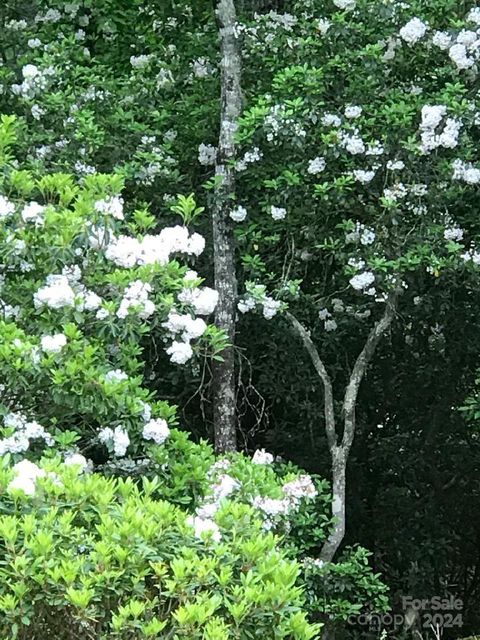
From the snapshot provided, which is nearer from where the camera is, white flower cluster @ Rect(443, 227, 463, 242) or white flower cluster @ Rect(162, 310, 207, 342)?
white flower cluster @ Rect(162, 310, 207, 342)

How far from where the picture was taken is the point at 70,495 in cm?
283

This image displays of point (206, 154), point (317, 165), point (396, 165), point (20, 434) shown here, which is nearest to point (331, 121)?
point (317, 165)

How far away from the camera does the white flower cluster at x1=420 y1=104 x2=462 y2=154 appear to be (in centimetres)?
474

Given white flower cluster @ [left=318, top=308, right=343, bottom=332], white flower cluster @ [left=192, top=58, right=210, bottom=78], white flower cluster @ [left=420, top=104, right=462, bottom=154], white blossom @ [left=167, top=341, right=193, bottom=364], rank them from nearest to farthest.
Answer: white blossom @ [left=167, top=341, right=193, bottom=364] → white flower cluster @ [left=420, top=104, right=462, bottom=154] → white flower cluster @ [left=192, top=58, right=210, bottom=78] → white flower cluster @ [left=318, top=308, right=343, bottom=332]

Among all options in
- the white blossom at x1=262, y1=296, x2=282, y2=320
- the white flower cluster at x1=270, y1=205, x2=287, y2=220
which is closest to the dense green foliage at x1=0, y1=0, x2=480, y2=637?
the white blossom at x1=262, y1=296, x2=282, y2=320

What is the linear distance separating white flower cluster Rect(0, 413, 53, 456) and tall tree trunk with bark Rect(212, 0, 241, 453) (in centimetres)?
184

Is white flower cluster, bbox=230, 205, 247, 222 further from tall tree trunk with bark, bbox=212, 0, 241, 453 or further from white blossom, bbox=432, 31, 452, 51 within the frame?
white blossom, bbox=432, 31, 452, 51

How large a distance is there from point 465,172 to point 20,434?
2.62m

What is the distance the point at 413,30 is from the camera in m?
4.94

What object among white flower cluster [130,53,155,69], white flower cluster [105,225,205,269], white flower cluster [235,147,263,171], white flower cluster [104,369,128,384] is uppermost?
white flower cluster [130,53,155,69]

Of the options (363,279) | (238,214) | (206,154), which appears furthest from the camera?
(206,154)

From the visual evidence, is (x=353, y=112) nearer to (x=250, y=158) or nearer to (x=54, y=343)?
(x=250, y=158)

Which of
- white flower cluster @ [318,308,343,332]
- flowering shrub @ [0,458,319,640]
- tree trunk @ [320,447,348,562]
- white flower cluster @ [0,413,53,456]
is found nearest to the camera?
flowering shrub @ [0,458,319,640]

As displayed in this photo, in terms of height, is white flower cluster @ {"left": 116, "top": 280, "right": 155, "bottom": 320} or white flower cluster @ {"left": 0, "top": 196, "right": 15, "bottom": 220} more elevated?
white flower cluster @ {"left": 0, "top": 196, "right": 15, "bottom": 220}
